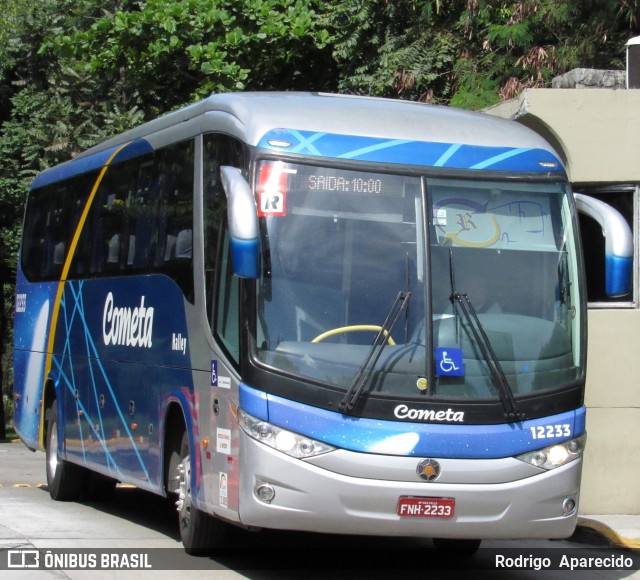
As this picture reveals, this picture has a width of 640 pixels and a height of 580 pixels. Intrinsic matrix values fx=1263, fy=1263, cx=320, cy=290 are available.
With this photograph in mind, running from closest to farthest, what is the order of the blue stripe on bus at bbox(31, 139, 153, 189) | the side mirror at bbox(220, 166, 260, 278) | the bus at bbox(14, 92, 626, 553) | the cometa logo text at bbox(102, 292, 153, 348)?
the side mirror at bbox(220, 166, 260, 278)
the bus at bbox(14, 92, 626, 553)
the cometa logo text at bbox(102, 292, 153, 348)
the blue stripe on bus at bbox(31, 139, 153, 189)

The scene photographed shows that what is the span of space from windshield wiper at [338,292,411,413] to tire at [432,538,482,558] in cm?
276

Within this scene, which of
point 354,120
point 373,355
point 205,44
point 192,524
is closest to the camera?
point 373,355

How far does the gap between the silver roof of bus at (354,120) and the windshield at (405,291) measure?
1.38 ft

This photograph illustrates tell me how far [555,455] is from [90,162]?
22.6 ft

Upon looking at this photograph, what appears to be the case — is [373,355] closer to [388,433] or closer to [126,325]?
[388,433]

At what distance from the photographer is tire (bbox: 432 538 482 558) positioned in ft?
33.9

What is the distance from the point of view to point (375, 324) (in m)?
8.25

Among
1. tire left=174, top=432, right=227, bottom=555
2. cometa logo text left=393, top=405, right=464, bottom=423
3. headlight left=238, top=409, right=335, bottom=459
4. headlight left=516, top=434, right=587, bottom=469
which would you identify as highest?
cometa logo text left=393, top=405, right=464, bottom=423

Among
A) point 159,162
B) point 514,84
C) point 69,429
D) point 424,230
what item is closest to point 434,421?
point 424,230

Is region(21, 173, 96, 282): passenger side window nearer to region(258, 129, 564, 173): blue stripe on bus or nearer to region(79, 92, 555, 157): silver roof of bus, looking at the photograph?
region(79, 92, 555, 157): silver roof of bus

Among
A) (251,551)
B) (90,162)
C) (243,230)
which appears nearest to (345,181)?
(243,230)

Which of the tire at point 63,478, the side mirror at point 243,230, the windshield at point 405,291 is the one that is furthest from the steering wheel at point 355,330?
the tire at point 63,478

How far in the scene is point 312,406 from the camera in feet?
26.4

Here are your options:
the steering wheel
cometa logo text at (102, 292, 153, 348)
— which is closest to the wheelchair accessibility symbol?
the steering wheel
